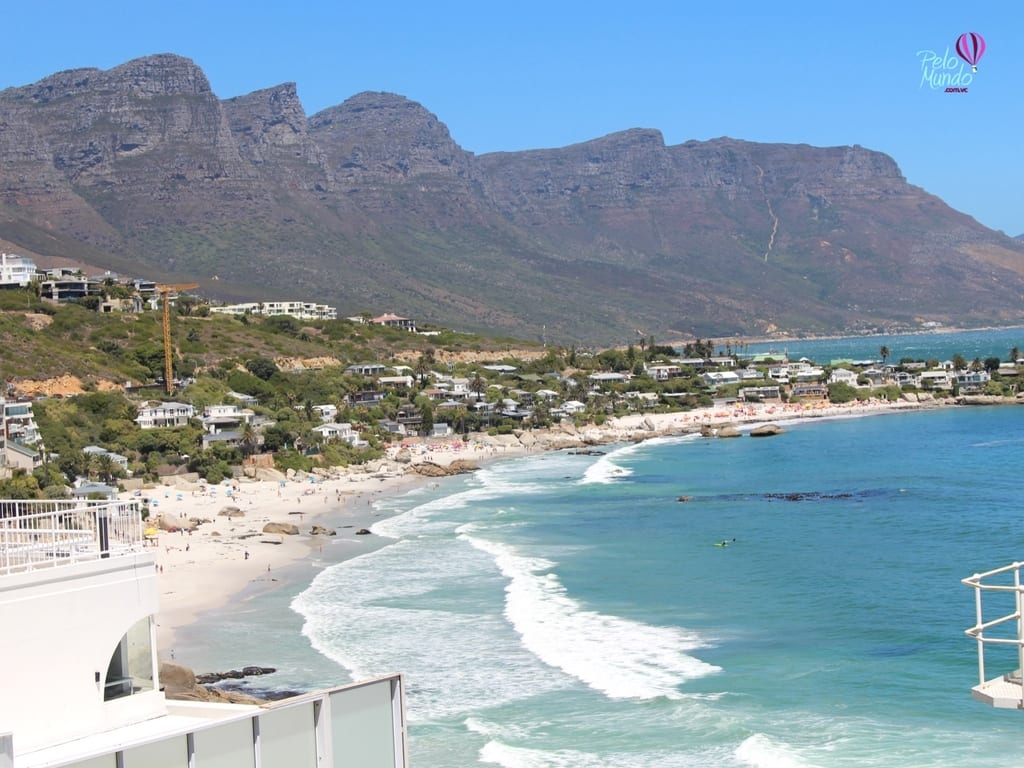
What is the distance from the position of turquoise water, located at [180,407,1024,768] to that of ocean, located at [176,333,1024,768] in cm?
10

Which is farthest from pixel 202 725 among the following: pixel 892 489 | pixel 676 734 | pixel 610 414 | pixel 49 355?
pixel 610 414

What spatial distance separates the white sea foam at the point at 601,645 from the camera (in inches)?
1181

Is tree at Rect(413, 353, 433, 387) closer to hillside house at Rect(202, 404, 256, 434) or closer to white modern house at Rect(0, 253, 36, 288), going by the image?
hillside house at Rect(202, 404, 256, 434)

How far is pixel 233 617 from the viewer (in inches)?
1542

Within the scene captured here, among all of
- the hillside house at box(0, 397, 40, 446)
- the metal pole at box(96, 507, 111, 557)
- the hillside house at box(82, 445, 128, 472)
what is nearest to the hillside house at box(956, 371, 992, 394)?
the hillside house at box(82, 445, 128, 472)

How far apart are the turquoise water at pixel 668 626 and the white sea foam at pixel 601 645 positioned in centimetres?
10

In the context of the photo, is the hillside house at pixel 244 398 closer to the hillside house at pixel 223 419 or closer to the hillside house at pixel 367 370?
the hillside house at pixel 223 419

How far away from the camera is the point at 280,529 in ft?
189

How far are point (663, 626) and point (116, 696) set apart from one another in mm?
28369

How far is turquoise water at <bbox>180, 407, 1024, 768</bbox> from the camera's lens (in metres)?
26.0

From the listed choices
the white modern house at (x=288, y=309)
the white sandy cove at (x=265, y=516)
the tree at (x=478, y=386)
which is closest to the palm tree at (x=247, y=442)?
the white sandy cove at (x=265, y=516)

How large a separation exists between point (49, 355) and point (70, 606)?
94.3 meters

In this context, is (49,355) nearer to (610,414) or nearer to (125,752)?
(610,414)

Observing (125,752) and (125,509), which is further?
(125,509)
